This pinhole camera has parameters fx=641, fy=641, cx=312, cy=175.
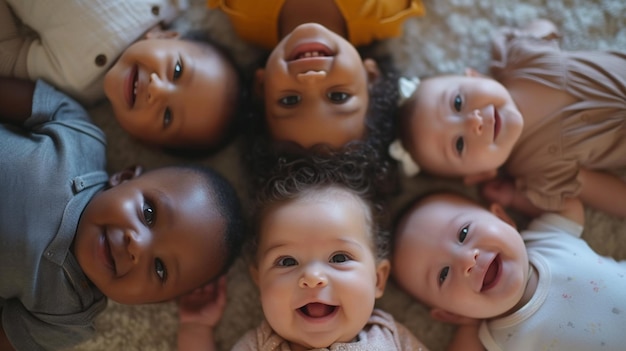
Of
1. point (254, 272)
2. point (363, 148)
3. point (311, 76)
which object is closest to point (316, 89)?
point (311, 76)

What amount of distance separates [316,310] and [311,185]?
0.23 metres

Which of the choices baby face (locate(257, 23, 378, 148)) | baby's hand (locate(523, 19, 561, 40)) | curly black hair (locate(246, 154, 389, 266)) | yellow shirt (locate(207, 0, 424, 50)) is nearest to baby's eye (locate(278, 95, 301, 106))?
baby face (locate(257, 23, 378, 148))

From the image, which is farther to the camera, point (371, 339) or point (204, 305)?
point (204, 305)

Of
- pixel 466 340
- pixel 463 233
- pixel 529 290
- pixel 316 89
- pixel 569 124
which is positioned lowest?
pixel 466 340

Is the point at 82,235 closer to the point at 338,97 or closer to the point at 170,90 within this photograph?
the point at 170,90

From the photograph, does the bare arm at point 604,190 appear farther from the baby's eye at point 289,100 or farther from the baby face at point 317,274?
the baby's eye at point 289,100

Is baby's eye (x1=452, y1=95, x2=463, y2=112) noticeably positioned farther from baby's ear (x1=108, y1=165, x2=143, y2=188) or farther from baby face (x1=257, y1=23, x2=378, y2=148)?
baby's ear (x1=108, y1=165, x2=143, y2=188)

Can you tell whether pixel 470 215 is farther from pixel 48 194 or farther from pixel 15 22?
pixel 15 22

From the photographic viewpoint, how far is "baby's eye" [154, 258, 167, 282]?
1.13 m

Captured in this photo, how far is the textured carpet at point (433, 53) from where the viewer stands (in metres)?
1.33

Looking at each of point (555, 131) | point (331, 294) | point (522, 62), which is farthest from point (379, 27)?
point (331, 294)

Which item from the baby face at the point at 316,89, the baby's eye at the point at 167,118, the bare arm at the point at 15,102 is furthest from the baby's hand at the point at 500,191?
the bare arm at the point at 15,102

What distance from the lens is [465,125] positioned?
126 centimetres

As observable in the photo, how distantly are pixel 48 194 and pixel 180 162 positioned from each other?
1.04ft
